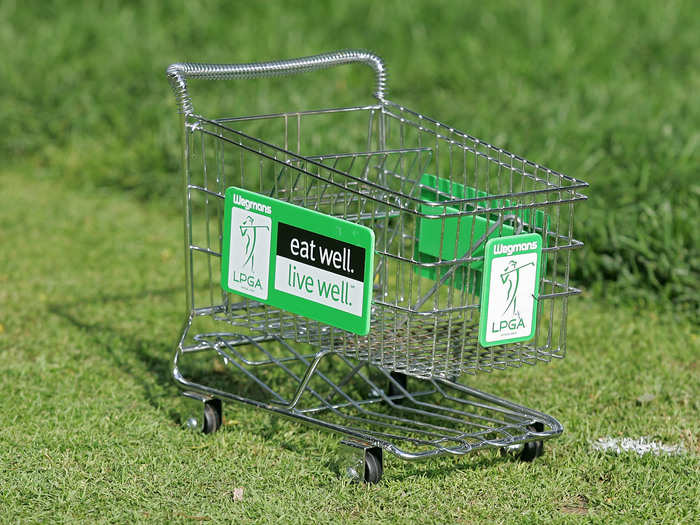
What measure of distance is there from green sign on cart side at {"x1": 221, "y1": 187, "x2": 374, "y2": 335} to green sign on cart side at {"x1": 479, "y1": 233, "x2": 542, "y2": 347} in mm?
375

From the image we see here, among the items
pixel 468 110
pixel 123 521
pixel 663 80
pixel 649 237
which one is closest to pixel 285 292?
pixel 123 521

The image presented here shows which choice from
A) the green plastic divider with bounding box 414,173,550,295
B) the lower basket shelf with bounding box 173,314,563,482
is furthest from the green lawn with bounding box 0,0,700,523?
the green plastic divider with bounding box 414,173,550,295

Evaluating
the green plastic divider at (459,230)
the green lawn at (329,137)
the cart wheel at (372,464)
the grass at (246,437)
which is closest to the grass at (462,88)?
the green lawn at (329,137)

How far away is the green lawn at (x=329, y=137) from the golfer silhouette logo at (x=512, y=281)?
2.15 ft

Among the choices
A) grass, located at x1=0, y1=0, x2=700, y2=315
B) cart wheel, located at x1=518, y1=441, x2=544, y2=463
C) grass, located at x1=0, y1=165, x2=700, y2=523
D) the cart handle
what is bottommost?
grass, located at x1=0, y1=165, x2=700, y2=523

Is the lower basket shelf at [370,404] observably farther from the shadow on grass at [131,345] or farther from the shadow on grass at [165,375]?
the shadow on grass at [131,345]

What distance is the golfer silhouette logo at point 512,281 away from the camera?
3.65m

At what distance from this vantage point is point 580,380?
4910 millimetres

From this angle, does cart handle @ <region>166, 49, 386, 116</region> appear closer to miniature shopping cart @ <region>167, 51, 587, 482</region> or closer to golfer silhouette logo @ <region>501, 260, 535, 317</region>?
miniature shopping cart @ <region>167, 51, 587, 482</region>

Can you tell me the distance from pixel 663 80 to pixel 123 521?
642cm

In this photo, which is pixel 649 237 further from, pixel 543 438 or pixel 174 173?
pixel 174 173

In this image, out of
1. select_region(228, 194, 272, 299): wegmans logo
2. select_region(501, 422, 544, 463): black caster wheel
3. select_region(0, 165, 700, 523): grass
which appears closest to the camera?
select_region(0, 165, 700, 523): grass

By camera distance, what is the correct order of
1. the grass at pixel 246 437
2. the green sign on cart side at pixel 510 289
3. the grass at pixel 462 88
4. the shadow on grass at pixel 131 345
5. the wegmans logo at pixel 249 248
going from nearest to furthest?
the green sign on cart side at pixel 510 289 < the grass at pixel 246 437 < the wegmans logo at pixel 249 248 < the shadow on grass at pixel 131 345 < the grass at pixel 462 88

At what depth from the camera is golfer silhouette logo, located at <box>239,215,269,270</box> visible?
13.1 feet
